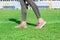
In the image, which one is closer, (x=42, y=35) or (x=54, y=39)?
(x=54, y=39)

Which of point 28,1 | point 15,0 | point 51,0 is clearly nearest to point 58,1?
point 51,0

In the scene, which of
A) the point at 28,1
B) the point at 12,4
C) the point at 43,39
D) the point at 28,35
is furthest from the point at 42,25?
the point at 12,4

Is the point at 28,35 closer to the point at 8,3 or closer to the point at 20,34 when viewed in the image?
the point at 20,34

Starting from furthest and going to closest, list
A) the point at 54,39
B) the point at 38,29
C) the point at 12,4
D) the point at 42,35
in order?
the point at 12,4 < the point at 38,29 < the point at 42,35 < the point at 54,39

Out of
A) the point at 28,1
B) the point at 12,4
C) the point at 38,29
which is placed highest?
the point at 28,1

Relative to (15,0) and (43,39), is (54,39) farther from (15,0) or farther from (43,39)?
(15,0)

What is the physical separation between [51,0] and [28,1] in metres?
60.7

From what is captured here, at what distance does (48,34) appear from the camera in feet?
17.8

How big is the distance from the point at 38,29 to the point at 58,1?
2430 inches

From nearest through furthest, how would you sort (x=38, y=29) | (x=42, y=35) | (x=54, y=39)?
(x=54, y=39) → (x=42, y=35) → (x=38, y=29)

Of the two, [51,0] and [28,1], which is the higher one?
[28,1]

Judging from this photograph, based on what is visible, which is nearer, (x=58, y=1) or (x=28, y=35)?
(x=28, y=35)

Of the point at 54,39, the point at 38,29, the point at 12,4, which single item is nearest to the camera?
the point at 54,39

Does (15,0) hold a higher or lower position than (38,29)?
lower
